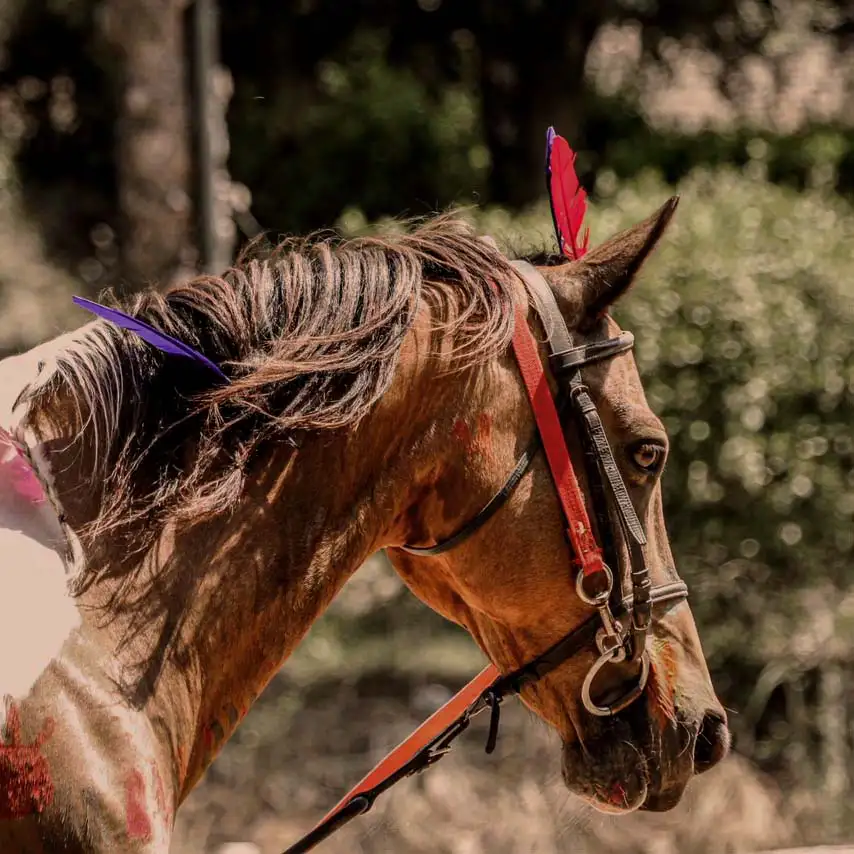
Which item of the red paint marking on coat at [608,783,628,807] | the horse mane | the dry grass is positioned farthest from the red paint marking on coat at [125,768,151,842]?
the dry grass

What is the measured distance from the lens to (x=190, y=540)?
7.20ft

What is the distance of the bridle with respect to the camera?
2.35m

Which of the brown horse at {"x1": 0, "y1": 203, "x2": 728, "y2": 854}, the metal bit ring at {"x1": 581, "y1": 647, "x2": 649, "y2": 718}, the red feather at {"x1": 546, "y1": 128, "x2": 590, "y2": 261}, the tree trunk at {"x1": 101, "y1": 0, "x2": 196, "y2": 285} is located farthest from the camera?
the tree trunk at {"x1": 101, "y1": 0, "x2": 196, "y2": 285}

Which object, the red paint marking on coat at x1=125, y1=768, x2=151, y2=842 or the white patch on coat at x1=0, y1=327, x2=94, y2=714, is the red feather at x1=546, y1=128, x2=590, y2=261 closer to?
the white patch on coat at x1=0, y1=327, x2=94, y2=714

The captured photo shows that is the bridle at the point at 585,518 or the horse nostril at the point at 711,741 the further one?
the horse nostril at the point at 711,741

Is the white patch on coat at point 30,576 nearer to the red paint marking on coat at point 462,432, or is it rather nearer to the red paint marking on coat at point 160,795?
the red paint marking on coat at point 160,795

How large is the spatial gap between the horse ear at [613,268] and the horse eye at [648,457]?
24 centimetres

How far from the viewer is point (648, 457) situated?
242cm

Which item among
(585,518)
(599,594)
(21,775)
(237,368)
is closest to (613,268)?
(585,518)

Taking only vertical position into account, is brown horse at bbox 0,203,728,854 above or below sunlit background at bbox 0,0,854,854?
above

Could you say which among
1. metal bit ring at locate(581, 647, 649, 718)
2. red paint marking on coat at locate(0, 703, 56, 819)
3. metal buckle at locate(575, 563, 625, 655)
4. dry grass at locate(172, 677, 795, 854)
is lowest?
dry grass at locate(172, 677, 795, 854)

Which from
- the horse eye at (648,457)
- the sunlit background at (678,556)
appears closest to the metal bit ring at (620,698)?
the horse eye at (648,457)

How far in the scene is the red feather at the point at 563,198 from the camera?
2.65 meters

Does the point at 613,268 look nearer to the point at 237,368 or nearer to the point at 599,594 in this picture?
the point at 599,594
